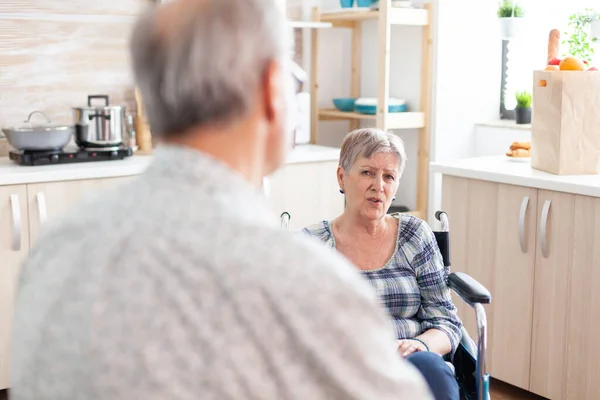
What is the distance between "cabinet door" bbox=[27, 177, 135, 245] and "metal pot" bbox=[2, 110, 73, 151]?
0.59 ft

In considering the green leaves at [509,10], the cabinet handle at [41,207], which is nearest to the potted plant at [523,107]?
the green leaves at [509,10]

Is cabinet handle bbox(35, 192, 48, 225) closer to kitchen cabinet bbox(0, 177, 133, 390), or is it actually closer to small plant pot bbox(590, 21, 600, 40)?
kitchen cabinet bbox(0, 177, 133, 390)

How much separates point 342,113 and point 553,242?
1642 mm

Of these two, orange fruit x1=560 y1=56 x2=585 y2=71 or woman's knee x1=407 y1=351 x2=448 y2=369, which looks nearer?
woman's knee x1=407 y1=351 x2=448 y2=369

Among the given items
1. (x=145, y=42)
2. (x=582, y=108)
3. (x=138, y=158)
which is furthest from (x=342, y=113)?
(x=145, y=42)

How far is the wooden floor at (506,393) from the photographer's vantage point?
10.1 ft

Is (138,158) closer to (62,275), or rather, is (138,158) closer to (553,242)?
(553,242)

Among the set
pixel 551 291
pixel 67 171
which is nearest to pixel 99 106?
pixel 67 171

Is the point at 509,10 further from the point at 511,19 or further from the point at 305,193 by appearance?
the point at 305,193

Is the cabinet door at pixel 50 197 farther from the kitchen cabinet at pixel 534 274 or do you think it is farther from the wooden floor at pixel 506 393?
the wooden floor at pixel 506 393

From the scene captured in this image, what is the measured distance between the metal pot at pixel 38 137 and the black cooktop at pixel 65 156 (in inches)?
0.9

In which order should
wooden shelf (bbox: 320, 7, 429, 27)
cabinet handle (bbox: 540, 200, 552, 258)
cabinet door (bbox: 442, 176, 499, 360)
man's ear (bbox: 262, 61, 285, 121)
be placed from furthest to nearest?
wooden shelf (bbox: 320, 7, 429, 27) → cabinet door (bbox: 442, 176, 499, 360) → cabinet handle (bbox: 540, 200, 552, 258) → man's ear (bbox: 262, 61, 285, 121)

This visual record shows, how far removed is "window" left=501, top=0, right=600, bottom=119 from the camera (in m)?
4.11

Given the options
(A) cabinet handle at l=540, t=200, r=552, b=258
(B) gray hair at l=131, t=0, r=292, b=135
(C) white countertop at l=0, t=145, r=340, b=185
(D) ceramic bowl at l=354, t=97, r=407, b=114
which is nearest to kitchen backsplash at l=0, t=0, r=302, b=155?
(C) white countertop at l=0, t=145, r=340, b=185
